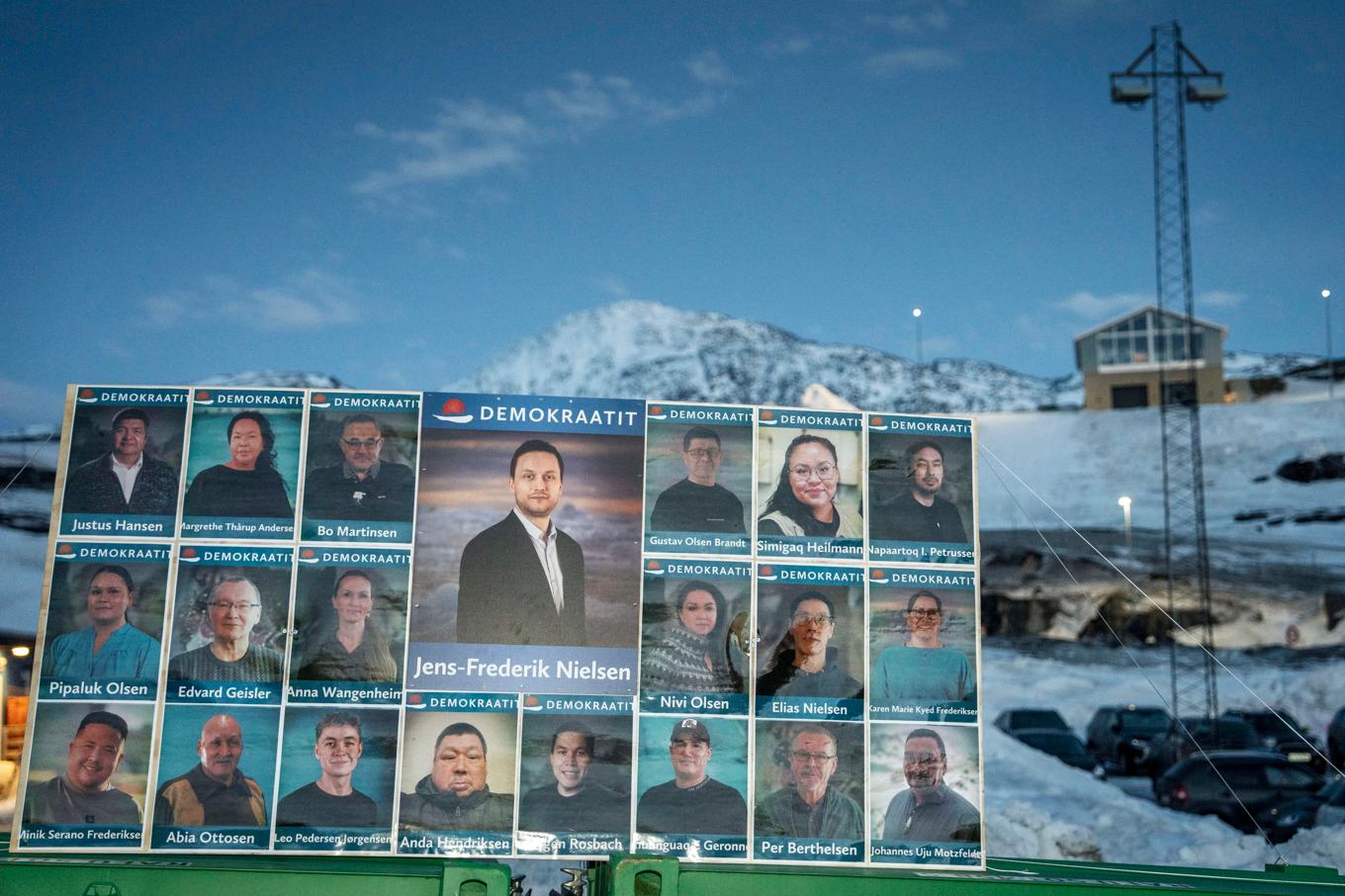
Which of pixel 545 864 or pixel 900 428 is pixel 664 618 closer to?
pixel 900 428

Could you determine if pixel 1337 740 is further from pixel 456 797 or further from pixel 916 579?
pixel 456 797

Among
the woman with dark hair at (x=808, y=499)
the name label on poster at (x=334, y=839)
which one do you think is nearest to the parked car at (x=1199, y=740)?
the woman with dark hair at (x=808, y=499)

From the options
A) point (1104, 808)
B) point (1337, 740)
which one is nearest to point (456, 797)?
point (1104, 808)

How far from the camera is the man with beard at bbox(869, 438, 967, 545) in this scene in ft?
30.1

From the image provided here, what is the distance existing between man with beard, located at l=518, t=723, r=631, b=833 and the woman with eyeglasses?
2.11 meters

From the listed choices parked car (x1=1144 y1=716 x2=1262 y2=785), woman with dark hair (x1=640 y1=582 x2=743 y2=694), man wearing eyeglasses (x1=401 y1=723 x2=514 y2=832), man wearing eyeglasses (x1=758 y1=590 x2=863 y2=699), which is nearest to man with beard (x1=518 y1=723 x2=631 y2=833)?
man wearing eyeglasses (x1=401 y1=723 x2=514 y2=832)

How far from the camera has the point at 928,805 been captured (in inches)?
344

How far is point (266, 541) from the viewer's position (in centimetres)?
872

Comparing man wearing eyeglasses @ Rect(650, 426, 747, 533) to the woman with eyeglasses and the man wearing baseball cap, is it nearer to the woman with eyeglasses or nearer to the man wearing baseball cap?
the woman with eyeglasses

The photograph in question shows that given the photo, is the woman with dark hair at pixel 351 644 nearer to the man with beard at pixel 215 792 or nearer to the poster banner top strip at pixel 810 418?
the man with beard at pixel 215 792

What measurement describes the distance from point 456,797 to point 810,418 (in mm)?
3852

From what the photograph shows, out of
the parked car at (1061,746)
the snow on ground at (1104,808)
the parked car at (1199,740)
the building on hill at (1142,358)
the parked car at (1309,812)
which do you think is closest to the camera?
→ the snow on ground at (1104,808)

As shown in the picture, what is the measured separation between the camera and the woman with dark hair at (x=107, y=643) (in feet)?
27.8

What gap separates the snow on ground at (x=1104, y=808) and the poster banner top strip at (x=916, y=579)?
4987 mm
